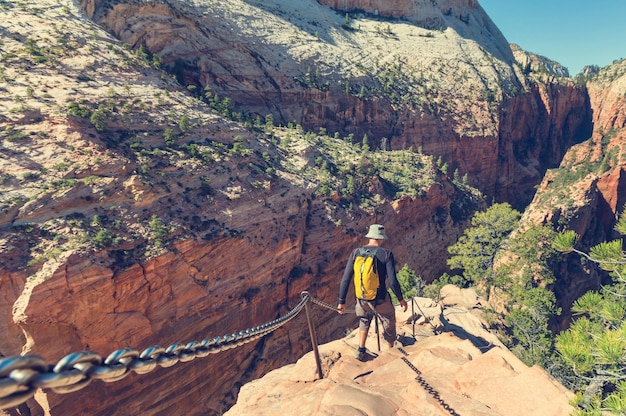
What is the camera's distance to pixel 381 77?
51.2 metres

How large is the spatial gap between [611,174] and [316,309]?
138ft

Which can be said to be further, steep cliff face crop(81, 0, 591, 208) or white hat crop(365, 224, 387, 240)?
steep cliff face crop(81, 0, 591, 208)

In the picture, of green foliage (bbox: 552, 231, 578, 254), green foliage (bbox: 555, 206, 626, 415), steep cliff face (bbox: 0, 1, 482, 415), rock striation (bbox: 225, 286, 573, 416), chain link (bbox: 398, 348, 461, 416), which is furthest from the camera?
steep cliff face (bbox: 0, 1, 482, 415)

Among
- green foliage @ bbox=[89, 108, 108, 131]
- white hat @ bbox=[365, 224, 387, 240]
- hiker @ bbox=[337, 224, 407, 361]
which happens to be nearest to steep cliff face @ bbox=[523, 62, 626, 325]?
hiker @ bbox=[337, 224, 407, 361]

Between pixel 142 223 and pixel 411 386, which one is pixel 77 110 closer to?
pixel 142 223

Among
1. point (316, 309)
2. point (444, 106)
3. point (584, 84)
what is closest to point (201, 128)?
point (316, 309)

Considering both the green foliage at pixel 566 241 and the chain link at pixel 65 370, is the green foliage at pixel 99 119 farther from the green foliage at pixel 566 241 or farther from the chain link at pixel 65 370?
the green foliage at pixel 566 241

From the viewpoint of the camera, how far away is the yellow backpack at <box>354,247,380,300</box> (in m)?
7.17

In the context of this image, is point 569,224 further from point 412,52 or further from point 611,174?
point 412,52

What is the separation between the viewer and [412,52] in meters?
58.7

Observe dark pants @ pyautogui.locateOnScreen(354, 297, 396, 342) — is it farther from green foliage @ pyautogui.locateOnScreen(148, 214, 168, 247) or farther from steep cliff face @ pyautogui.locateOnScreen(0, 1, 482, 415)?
green foliage @ pyautogui.locateOnScreen(148, 214, 168, 247)

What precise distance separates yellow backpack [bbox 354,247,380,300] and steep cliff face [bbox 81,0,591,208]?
108 ft

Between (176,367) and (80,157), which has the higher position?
(80,157)

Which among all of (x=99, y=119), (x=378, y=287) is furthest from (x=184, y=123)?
(x=378, y=287)
